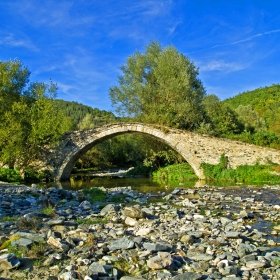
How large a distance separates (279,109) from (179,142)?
148 feet

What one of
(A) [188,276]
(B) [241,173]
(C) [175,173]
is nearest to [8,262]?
(A) [188,276]

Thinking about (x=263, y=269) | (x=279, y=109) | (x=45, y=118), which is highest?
(x=279, y=109)

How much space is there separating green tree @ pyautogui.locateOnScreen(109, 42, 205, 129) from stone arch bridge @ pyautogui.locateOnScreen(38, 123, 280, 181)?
2422mm

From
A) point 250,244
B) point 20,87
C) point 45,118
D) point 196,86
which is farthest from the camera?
point 196,86

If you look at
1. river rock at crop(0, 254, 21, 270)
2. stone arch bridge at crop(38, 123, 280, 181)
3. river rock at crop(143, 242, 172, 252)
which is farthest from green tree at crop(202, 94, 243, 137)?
river rock at crop(0, 254, 21, 270)

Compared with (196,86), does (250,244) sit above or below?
below

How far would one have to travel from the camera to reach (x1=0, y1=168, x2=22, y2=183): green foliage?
18459 mm

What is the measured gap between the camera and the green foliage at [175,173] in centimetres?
2162

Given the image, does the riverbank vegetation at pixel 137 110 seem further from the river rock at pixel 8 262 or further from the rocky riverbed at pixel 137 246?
the river rock at pixel 8 262

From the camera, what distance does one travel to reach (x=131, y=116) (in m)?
26.0

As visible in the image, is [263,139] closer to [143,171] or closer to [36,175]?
[143,171]

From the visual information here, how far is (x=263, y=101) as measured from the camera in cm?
7169

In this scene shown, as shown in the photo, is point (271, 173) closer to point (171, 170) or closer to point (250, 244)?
point (171, 170)

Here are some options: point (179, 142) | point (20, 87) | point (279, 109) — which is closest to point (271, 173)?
point (179, 142)
